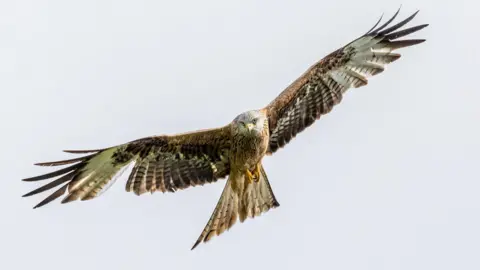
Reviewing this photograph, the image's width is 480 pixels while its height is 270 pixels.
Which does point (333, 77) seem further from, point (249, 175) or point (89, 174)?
point (89, 174)

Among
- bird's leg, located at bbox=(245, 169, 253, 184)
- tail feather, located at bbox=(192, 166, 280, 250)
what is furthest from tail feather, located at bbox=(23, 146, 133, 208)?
bird's leg, located at bbox=(245, 169, 253, 184)

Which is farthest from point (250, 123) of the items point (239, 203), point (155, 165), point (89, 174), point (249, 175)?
point (89, 174)

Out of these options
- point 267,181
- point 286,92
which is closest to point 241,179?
point 267,181

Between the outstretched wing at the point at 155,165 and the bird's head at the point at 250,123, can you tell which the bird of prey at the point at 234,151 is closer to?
the outstretched wing at the point at 155,165

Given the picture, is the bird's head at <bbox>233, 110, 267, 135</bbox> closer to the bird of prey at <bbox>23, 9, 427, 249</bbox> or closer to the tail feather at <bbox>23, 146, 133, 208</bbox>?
the bird of prey at <bbox>23, 9, 427, 249</bbox>

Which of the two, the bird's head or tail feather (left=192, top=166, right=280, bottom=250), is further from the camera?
tail feather (left=192, top=166, right=280, bottom=250)

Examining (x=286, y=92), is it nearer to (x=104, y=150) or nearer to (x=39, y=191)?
(x=104, y=150)

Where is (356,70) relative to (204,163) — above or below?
above
